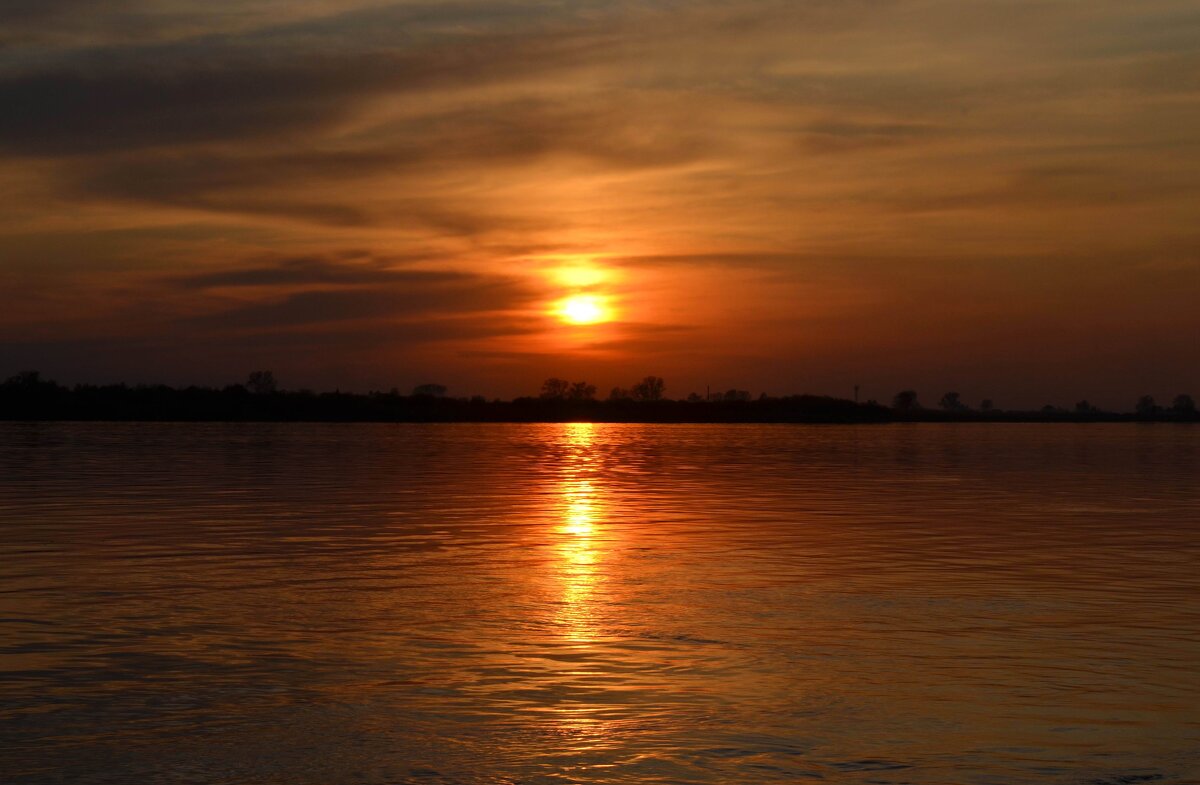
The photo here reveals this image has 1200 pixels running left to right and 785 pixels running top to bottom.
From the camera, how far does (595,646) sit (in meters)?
14.9

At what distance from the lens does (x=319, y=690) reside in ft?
41.5

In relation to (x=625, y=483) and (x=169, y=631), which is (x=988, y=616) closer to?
(x=169, y=631)

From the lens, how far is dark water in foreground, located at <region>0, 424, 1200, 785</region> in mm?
10359

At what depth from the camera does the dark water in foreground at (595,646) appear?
10.4m

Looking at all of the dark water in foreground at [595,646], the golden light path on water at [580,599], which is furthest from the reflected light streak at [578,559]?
the dark water in foreground at [595,646]

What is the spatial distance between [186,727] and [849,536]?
1928 centimetres

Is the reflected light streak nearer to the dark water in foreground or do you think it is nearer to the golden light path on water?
the golden light path on water

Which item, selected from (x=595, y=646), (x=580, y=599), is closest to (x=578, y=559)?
(x=580, y=599)

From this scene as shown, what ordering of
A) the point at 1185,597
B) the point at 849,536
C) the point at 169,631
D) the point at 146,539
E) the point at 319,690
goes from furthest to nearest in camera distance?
the point at 849,536 → the point at 146,539 → the point at 1185,597 → the point at 169,631 → the point at 319,690

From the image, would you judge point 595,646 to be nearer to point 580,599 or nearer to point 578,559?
point 580,599

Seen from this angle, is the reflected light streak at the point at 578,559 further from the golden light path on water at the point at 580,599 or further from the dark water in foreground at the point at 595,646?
the dark water in foreground at the point at 595,646

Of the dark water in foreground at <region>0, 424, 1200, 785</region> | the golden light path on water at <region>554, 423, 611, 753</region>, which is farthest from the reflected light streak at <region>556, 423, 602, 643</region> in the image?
the dark water in foreground at <region>0, 424, 1200, 785</region>

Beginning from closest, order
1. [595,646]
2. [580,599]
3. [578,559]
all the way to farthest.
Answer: [595,646], [580,599], [578,559]

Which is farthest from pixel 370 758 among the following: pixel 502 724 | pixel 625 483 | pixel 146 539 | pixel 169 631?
pixel 625 483
